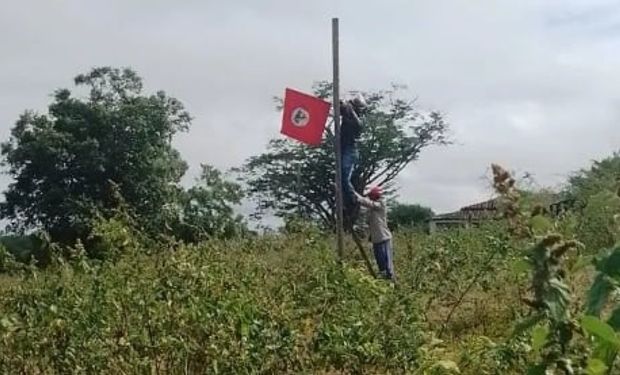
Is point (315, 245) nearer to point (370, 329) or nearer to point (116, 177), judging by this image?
point (370, 329)

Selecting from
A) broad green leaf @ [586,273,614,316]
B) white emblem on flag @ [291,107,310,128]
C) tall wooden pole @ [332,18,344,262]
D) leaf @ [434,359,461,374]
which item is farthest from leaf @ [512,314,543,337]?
white emblem on flag @ [291,107,310,128]

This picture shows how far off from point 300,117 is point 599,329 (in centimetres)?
601

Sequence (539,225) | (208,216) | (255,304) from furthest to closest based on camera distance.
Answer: (208,216) → (255,304) → (539,225)

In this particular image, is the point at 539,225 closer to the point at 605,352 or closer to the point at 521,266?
the point at 521,266

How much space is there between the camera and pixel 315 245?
5.83 metres

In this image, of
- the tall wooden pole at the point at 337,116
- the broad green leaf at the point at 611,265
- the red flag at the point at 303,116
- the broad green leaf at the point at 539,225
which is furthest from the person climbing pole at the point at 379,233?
the broad green leaf at the point at 611,265

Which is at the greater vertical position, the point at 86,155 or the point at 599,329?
the point at 86,155

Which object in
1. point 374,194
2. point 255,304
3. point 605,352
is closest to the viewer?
point 605,352

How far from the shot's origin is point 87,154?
1130 inches

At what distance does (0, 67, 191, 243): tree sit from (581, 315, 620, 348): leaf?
26651 millimetres

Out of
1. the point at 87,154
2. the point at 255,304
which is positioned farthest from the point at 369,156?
the point at 255,304

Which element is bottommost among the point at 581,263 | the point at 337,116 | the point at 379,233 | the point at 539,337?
the point at 539,337

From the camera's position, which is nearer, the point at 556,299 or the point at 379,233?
the point at 556,299

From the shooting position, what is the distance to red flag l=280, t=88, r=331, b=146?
7.14m
